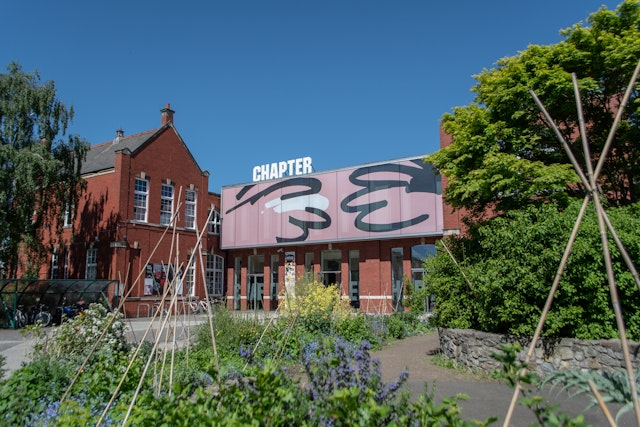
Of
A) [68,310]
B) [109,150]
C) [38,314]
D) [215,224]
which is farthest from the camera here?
[215,224]

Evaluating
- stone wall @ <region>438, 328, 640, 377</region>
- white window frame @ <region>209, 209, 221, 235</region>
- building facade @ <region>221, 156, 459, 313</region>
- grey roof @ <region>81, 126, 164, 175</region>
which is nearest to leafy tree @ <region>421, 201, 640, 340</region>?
stone wall @ <region>438, 328, 640, 377</region>

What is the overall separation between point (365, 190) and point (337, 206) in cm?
197

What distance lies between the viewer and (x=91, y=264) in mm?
26719

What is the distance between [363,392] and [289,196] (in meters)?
25.3

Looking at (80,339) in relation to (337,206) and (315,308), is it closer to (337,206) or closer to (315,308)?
(315,308)

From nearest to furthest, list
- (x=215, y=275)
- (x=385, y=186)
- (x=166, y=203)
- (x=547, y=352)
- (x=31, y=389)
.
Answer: (x=31, y=389)
(x=547, y=352)
(x=385, y=186)
(x=166, y=203)
(x=215, y=275)

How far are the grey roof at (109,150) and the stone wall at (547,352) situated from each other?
22.6 m

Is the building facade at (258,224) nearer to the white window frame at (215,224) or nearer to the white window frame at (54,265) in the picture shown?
the white window frame at (54,265)

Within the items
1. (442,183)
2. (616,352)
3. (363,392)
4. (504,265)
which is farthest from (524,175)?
(442,183)

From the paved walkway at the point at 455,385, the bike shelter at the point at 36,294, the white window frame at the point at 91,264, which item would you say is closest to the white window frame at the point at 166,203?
the white window frame at the point at 91,264

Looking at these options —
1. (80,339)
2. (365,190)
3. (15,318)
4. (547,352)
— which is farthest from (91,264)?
(547,352)

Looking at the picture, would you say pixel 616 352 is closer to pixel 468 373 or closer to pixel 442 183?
pixel 468 373

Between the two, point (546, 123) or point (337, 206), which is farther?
point (337, 206)

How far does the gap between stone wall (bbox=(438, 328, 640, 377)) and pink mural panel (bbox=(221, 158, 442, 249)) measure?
49.0ft
